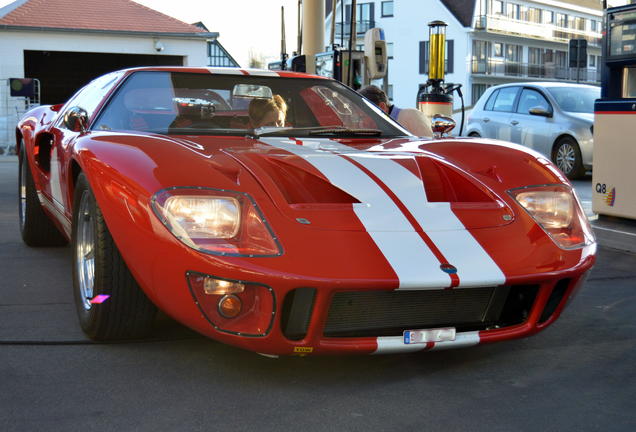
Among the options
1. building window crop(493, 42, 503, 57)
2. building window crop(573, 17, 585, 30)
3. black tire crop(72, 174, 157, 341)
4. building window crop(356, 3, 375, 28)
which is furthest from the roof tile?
building window crop(573, 17, 585, 30)

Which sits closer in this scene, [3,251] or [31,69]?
[3,251]

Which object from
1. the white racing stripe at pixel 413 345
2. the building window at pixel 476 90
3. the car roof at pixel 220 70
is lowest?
the white racing stripe at pixel 413 345

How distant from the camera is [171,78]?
13.6 feet

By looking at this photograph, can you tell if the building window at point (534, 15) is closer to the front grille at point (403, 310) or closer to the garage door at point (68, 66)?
the garage door at point (68, 66)

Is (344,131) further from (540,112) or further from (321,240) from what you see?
(540,112)

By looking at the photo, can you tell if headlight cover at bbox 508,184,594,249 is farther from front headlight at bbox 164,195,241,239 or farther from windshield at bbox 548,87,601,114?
windshield at bbox 548,87,601,114

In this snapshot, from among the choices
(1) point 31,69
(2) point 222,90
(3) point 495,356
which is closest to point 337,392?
(3) point 495,356

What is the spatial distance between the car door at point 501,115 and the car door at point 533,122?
111 millimetres

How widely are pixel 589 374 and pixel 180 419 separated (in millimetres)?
1424

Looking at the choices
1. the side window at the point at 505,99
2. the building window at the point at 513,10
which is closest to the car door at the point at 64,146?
the side window at the point at 505,99

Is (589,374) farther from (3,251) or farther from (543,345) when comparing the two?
(3,251)

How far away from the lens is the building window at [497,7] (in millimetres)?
49781

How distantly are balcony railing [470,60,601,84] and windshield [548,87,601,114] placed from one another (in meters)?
37.1

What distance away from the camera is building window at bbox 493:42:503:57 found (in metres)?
51.1
